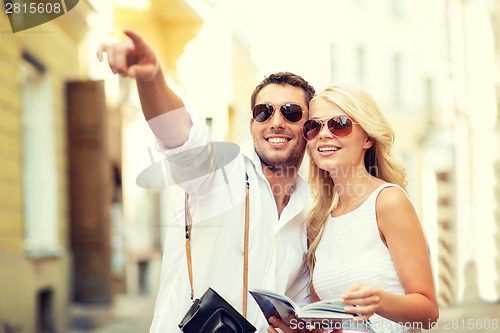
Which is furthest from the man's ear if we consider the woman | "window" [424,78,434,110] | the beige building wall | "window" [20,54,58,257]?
"window" [20,54,58,257]

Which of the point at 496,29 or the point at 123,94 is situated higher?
the point at 496,29

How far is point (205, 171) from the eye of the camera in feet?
6.41

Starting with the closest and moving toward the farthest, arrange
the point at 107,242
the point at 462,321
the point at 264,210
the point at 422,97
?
1. the point at 264,210
2. the point at 462,321
3. the point at 422,97
4. the point at 107,242

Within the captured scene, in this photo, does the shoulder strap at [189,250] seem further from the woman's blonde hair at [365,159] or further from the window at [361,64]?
the window at [361,64]

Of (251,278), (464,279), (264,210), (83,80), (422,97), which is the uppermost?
(83,80)

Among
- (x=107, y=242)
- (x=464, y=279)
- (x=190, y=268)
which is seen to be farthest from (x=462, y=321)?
(x=107, y=242)

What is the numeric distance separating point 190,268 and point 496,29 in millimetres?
2651

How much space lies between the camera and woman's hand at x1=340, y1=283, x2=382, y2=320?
163 cm

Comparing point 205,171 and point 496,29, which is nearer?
point 205,171

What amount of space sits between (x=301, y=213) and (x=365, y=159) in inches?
12.4

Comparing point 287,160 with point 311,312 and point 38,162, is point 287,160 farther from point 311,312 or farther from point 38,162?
point 38,162

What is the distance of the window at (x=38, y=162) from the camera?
4.68 m

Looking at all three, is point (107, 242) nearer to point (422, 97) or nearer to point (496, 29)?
point (422, 97)


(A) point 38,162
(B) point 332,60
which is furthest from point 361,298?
(A) point 38,162
